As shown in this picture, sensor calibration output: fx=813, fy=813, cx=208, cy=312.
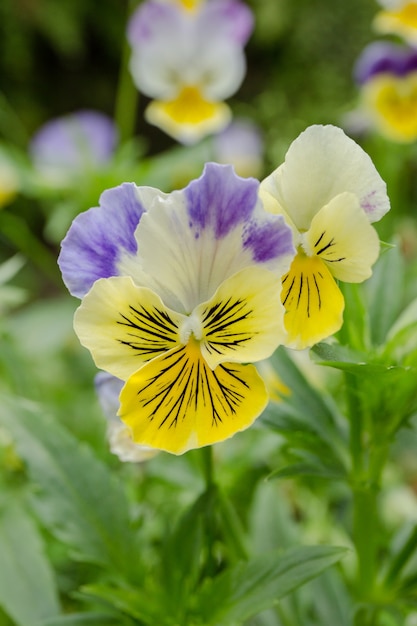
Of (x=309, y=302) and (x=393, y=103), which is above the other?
(x=393, y=103)

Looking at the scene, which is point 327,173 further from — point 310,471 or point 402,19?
point 402,19

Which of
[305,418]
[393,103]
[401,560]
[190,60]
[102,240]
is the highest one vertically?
[190,60]

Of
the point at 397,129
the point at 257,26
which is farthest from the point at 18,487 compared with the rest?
the point at 257,26

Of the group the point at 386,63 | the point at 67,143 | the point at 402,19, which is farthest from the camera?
the point at 67,143

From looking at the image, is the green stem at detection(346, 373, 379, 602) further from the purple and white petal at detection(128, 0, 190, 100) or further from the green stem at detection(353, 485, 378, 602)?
the purple and white petal at detection(128, 0, 190, 100)

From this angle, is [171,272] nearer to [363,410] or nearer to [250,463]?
[363,410]

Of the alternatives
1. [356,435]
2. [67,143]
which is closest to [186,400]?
[356,435]

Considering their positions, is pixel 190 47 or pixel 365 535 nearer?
pixel 365 535
